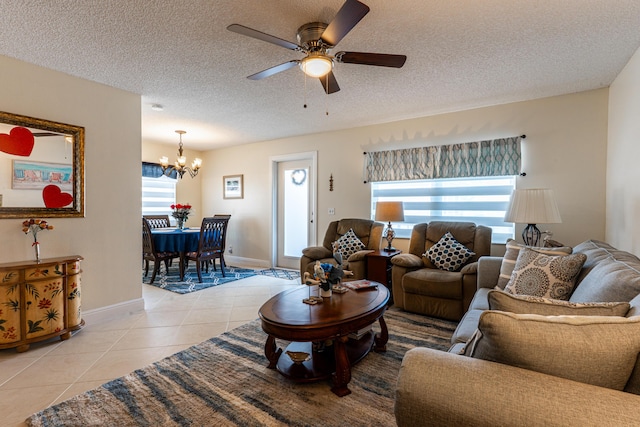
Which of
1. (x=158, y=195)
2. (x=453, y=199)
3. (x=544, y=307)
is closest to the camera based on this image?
(x=544, y=307)

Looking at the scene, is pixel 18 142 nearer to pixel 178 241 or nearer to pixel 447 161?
pixel 178 241

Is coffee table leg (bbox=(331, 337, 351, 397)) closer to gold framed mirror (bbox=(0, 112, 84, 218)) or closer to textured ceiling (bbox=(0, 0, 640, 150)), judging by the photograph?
textured ceiling (bbox=(0, 0, 640, 150))

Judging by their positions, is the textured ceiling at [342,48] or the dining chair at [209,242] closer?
the textured ceiling at [342,48]

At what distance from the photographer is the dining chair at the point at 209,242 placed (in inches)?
183

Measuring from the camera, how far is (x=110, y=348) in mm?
2488

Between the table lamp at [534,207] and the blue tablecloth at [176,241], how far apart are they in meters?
4.26

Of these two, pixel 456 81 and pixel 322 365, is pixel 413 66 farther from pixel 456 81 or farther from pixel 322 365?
pixel 322 365

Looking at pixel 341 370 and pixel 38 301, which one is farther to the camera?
pixel 38 301

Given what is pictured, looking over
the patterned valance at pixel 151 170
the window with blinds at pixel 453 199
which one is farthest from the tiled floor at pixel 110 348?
the patterned valance at pixel 151 170

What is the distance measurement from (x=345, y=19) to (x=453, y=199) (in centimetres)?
301

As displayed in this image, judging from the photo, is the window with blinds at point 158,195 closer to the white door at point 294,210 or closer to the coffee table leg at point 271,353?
the white door at point 294,210

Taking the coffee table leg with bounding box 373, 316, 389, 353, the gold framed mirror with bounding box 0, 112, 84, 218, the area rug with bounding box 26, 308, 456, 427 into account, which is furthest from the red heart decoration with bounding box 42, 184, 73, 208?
the coffee table leg with bounding box 373, 316, 389, 353

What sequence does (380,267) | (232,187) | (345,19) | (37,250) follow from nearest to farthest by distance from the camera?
(345,19)
(37,250)
(380,267)
(232,187)

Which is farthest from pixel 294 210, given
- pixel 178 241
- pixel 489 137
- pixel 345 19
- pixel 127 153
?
pixel 345 19
